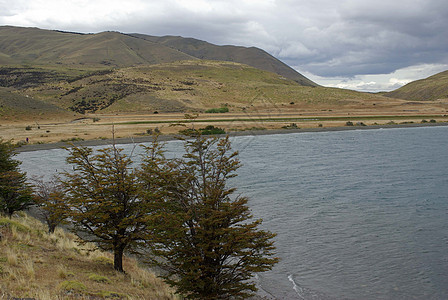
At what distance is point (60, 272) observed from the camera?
38.0 ft

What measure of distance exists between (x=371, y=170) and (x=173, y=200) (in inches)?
1138

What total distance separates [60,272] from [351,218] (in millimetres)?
15414

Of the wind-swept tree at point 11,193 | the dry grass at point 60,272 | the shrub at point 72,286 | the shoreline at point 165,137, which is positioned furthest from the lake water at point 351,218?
the wind-swept tree at point 11,193

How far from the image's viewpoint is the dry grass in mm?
9922

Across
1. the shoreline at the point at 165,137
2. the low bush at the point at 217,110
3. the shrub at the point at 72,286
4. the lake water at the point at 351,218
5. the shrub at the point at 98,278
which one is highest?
the low bush at the point at 217,110

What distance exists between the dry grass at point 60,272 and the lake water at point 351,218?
15.0 ft

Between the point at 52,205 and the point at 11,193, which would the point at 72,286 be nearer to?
the point at 52,205

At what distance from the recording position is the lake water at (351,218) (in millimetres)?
14766

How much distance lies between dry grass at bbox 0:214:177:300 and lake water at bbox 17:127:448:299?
180 inches

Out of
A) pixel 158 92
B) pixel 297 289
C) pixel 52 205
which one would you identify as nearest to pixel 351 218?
pixel 297 289

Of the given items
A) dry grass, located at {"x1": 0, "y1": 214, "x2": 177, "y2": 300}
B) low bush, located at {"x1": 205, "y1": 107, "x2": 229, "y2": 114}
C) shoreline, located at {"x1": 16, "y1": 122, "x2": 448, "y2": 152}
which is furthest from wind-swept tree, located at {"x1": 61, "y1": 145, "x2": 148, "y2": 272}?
low bush, located at {"x1": 205, "y1": 107, "x2": 229, "y2": 114}

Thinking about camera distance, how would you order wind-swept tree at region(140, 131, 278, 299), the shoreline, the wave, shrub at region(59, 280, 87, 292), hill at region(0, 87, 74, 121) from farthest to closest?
hill at region(0, 87, 74, 121), the shoreline, the wave, wind-swept tree at region(140, 131, 278, 299), shrub at region(59, 280, 87, 292)

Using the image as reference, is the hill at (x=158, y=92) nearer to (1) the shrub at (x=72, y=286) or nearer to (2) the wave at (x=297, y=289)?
(2) the wave at (x=297, y=289)

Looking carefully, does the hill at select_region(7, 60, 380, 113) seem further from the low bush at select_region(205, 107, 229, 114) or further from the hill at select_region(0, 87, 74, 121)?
the hill at select_region(0, 87, 74, 121)
